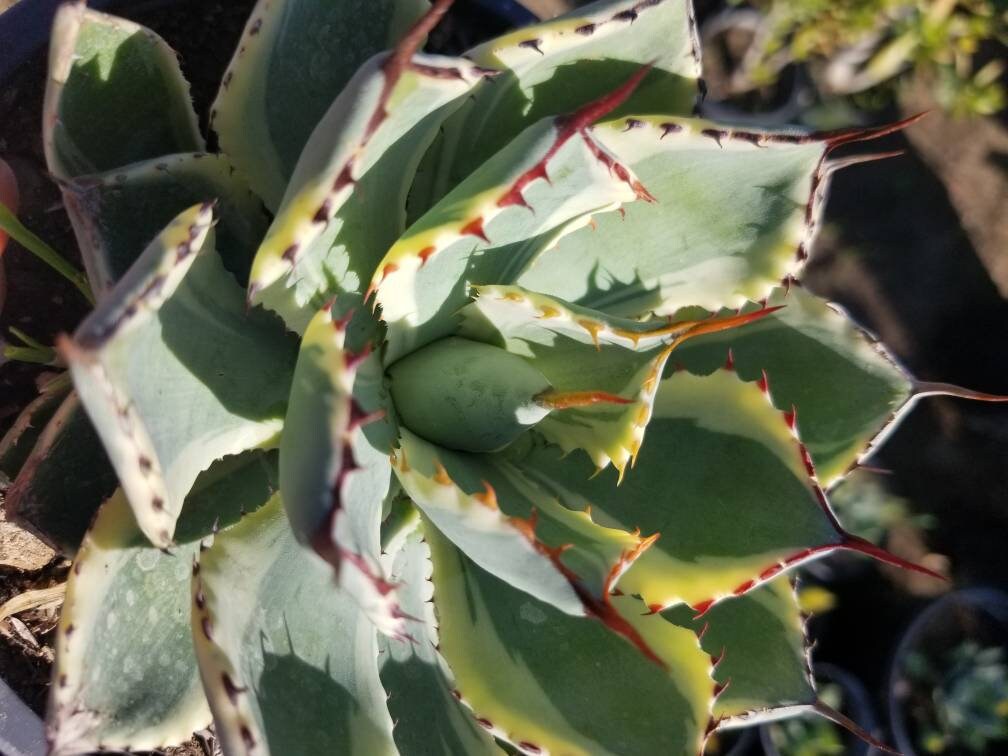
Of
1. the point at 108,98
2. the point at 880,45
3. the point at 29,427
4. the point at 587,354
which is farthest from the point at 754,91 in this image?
the point at 29,427

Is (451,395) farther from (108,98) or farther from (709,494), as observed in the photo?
(108,98)

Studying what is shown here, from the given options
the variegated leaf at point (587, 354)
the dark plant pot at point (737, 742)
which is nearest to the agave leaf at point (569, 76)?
the variegated leaf at point (587, 354)

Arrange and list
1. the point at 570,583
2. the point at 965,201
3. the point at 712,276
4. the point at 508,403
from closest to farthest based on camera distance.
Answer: the point at 570,583 → the point at 508,403 → the point at 712,276 → the point at 965,201

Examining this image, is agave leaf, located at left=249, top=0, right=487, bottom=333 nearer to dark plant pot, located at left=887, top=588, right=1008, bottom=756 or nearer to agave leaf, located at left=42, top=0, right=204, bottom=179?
agave leaf, located at left=42, top=0, right=204, bottom=179

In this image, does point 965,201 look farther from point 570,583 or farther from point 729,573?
point 570,583

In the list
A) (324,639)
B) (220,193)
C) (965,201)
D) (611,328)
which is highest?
(220,193)

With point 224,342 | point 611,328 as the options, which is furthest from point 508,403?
point 224,342
